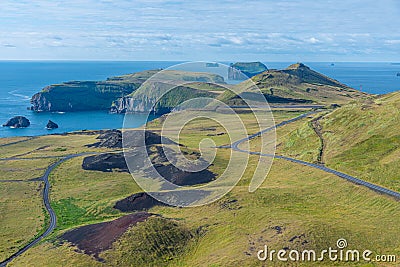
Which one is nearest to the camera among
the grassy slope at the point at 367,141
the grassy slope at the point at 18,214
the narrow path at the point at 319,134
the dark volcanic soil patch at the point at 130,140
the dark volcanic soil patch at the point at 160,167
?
the grassy slope at the point at 18,214

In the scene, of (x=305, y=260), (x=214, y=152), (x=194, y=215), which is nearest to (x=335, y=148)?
(x=214, y=152)

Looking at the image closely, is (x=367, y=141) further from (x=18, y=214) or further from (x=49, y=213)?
(x=18, y=214)

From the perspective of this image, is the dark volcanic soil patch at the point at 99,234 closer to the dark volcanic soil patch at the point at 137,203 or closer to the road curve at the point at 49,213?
the road curve at the point at 49,213

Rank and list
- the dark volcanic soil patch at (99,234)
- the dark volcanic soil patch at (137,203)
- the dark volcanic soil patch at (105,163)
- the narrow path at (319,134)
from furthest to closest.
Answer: the dark volcanic soil patch at (105,163) < the narrow path at (319,134) < the dark volcanic soil patch at (137,203) < the dark volcanic soil patch at (99,234)

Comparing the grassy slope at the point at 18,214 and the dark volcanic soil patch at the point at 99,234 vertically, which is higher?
the dark volcanic soil patch at the point at 99,234

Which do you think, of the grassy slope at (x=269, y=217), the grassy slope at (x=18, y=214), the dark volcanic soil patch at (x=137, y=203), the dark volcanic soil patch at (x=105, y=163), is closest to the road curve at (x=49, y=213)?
the grassy slope at (x=18, y=214)

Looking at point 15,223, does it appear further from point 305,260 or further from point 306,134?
point 306,134

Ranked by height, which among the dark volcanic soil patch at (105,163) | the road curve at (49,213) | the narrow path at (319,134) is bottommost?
the road curve at (49,213)

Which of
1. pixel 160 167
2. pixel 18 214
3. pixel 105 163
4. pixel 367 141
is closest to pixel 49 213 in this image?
pixel 18 214
